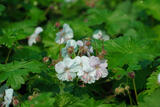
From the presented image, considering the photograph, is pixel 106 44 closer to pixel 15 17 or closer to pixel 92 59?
pixel 92 59

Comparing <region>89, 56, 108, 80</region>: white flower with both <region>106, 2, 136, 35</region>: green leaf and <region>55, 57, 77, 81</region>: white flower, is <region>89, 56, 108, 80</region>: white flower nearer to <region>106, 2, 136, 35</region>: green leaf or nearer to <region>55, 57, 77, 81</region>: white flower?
<region>55, 57, 77, 81</region>: white flower

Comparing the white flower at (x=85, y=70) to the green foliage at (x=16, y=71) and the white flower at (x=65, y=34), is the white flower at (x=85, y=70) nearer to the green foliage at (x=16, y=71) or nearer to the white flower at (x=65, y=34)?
the green foliage at (x=16, y=71)

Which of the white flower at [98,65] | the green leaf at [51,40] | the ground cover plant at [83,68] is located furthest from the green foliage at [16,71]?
Answer: the green leaf at [51,40]

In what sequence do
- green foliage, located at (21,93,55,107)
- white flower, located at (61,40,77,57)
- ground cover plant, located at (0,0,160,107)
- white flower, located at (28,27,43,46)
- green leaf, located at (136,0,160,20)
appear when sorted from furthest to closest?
green leaf, located at (136,0,160,20) → white flower, located at (28,27,43,46) → white flower, located at (61,40,77,57) → ground cover plant, located at (0,0,160,107) → green foliage, located at (21,93,55,107)

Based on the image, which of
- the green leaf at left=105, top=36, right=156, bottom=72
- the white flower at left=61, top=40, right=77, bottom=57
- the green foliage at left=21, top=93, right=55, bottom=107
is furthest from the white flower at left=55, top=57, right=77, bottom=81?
the green foliage at left=21, top=93, right=55, bottom=107

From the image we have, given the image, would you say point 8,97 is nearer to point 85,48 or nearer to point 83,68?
point 83,68

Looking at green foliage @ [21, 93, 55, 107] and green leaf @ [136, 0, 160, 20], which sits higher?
green leaf @ [136, 0, 160, 20]
